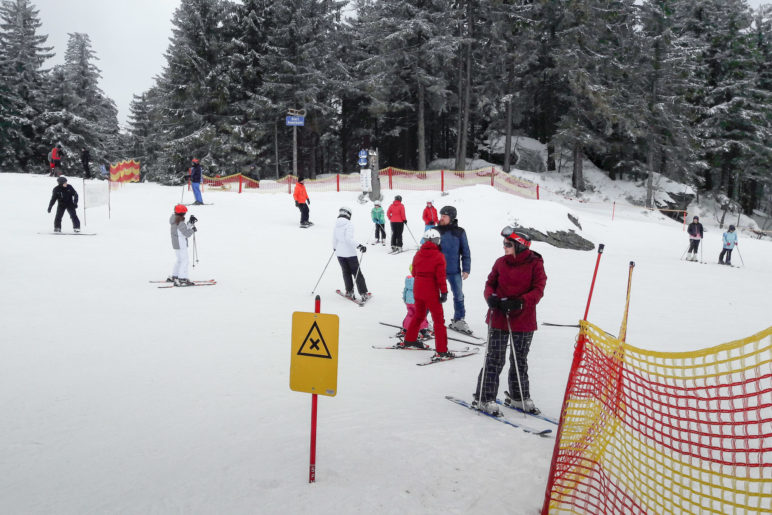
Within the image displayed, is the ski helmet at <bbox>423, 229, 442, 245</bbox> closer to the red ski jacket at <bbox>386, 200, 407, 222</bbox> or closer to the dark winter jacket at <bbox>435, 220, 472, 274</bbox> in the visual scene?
the dark winter jacket at <bbox>435, 220, 472, 274</bbox>

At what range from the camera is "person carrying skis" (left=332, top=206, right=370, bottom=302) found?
9227 mm

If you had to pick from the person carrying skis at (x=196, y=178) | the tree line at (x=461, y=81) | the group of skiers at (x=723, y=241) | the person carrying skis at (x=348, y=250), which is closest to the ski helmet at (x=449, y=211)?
the person carrying skis at (x=348, y=250)

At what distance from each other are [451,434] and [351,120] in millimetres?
37828

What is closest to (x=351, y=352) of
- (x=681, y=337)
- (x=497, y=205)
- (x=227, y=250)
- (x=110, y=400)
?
(x=110, y=400)

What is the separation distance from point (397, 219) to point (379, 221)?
4.52ft

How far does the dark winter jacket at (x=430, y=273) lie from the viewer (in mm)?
6133

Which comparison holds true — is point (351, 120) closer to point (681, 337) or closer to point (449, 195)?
point (449, 195)

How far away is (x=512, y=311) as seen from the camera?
4.64 m

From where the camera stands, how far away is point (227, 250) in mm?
14328

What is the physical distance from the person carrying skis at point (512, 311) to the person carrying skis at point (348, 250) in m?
4.70

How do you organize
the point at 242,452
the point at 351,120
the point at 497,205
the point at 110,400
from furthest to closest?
the point at 351,120 → the point at 497,205 → the point at 110,400 → the point at 242,452

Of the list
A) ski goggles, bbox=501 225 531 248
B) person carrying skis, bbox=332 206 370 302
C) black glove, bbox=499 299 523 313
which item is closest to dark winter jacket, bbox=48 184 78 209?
person carrying skis, bbox=332 206 370 302

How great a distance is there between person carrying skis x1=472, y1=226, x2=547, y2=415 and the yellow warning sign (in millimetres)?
1878

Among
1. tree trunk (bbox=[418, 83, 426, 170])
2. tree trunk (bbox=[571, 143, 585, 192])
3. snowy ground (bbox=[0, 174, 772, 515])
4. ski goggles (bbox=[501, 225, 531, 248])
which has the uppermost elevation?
tree trunk (bbox=[418, 83, 426, 170])
